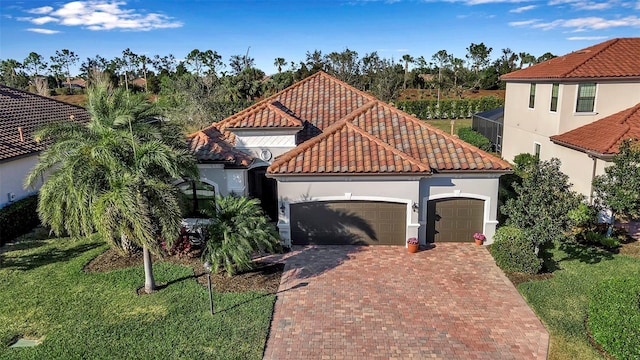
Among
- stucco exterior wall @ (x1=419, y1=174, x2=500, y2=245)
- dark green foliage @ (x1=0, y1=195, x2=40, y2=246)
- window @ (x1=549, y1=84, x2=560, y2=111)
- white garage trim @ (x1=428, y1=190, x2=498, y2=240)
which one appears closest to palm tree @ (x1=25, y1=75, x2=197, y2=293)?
dark green foliage @ (x1=0, y1=195, x2=40, y2=246)

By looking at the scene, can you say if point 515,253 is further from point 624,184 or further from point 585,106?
point 585,106

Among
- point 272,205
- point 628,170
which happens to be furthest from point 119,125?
point 628,170

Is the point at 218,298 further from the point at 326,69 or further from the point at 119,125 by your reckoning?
the point at 326,69

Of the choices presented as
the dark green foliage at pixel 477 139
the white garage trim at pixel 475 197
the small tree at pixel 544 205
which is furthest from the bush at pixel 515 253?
the dark green foliage at pixel 477 139

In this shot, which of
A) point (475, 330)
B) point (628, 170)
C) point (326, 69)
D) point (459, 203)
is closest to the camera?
point (475, 330)

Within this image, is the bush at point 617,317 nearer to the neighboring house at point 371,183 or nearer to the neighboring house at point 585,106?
the neighboring house at point 371,183

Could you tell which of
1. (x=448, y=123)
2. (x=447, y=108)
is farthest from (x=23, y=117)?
(x=447, y=108)

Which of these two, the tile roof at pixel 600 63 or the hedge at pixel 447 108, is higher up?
the tile roof at pixel 600 63
